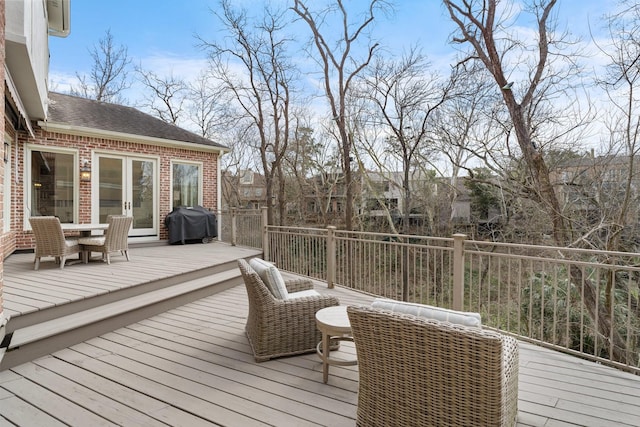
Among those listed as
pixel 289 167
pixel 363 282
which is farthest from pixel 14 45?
pixel 289 167

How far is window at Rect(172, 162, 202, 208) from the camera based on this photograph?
9664mm

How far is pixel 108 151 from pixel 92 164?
18.3 inches

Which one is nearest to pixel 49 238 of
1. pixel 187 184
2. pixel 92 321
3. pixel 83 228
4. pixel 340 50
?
pixel 83 228

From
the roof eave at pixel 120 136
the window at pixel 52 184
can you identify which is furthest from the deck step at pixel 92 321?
the roof eave at pixel 120 136

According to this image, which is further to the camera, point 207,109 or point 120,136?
point 207,109

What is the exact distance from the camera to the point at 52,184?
7750 millimetres

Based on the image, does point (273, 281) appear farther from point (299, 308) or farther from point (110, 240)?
point (110, 240)

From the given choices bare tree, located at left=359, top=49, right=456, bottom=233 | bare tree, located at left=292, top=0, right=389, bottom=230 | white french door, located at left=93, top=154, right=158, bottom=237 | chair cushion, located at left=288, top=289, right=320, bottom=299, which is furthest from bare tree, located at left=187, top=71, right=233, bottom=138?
chair cushion, located at left=288, top=289, right=320, bottom=299

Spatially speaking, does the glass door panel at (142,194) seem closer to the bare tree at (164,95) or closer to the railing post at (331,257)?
the railing post at (331,257)

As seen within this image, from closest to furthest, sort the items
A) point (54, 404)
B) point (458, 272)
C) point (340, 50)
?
point (54, 404), point (458, 272), point (340, 50)

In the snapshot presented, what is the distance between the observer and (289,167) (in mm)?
17844

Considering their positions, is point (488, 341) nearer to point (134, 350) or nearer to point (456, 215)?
point (134, 350)

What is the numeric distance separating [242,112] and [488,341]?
570 inches

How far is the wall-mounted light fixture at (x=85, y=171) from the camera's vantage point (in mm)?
7973
